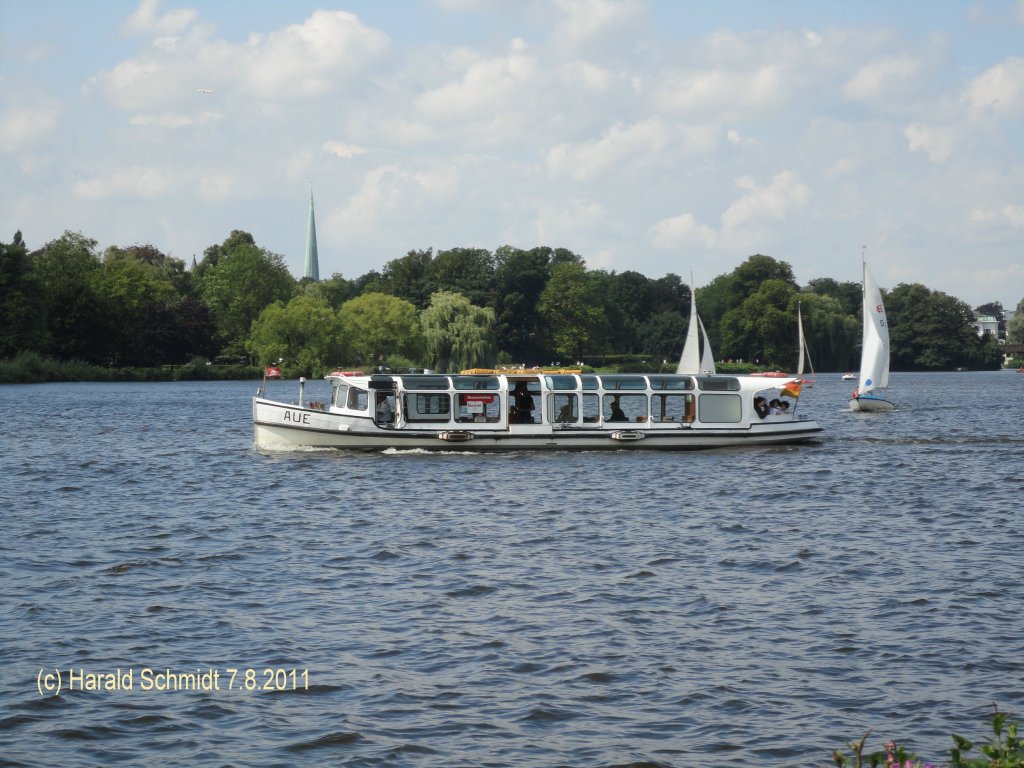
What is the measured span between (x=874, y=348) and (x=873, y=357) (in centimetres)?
71

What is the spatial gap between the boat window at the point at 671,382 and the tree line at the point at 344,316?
3635 inches

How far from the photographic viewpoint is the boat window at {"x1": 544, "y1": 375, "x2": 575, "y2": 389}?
47.8m

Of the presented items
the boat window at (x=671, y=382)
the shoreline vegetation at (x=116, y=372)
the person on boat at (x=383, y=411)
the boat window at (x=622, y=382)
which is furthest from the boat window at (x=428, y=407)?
the shoreline vegetation at (x=116, y=372)

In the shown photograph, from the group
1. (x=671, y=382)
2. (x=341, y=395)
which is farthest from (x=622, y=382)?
(x=341, y=395)

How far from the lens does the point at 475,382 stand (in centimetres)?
4762

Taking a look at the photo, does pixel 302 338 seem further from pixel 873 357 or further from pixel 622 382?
pixel 622 382

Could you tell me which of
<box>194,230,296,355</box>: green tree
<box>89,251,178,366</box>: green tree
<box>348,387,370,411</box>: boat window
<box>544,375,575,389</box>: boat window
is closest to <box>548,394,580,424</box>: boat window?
<box>544,375,575,389</box>: boat window

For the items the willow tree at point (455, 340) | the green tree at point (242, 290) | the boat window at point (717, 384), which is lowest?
the boat window at point (717, 384)

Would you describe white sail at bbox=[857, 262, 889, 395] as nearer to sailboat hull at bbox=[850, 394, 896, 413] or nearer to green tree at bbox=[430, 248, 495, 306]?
sailboat hull at bbox=[850, 394, 896, 413]

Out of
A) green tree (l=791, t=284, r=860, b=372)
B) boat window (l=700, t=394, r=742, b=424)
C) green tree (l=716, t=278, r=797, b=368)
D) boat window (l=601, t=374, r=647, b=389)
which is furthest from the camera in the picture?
green tree (l=791, t=284, r=860, b=372)

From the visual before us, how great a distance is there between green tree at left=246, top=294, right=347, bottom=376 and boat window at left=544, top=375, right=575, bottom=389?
95069 millimetres

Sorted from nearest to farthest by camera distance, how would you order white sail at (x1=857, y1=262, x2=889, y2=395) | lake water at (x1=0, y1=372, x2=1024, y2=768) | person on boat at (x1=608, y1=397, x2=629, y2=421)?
lake water at (x1=0, y1=372, x2=1024, y2=768)
person on boat at (x1=608, y1=397, x2=629, y2=421)
white sail at (x1=857, y1=262, x2=889, y2=395)

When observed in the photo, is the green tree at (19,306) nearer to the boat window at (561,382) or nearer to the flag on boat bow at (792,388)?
the boat window at (561,382)

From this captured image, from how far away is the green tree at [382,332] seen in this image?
144 m
